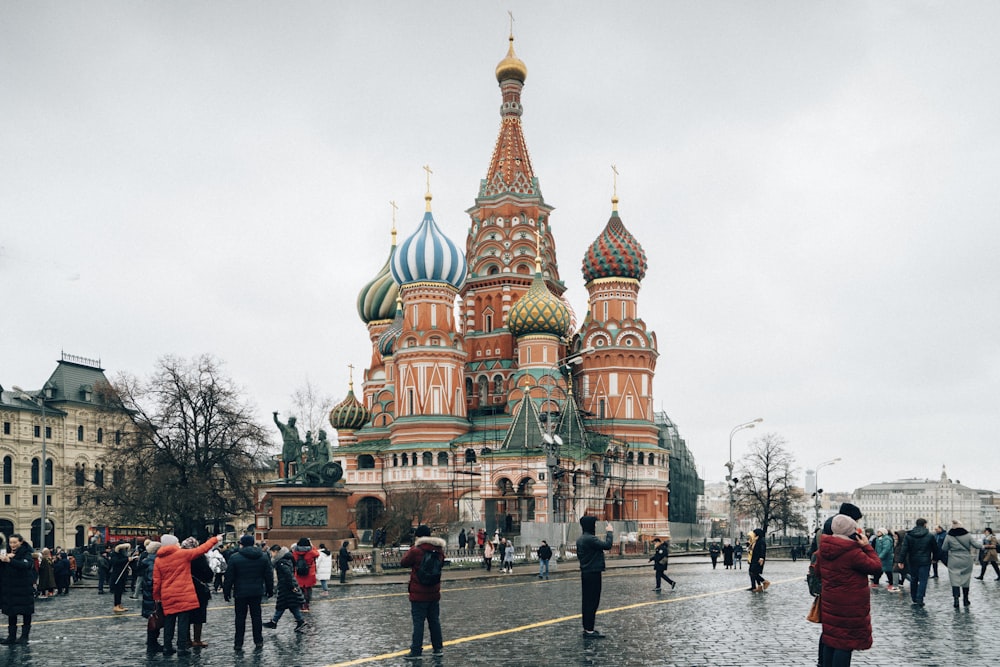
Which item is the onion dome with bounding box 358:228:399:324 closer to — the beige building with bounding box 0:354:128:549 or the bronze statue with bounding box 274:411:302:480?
the beige building with bounding box 0:354:128:549

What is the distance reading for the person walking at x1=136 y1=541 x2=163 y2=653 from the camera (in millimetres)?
12578

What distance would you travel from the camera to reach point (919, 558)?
17172 mm

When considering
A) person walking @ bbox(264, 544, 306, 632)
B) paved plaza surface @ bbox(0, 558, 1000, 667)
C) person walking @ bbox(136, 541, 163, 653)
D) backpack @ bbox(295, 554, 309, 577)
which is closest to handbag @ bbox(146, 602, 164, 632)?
person walking @ bbox(136, 541, 163, 653)

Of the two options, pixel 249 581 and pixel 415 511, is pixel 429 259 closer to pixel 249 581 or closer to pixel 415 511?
pixel 415 511

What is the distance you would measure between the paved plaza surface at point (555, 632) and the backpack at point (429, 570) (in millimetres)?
878

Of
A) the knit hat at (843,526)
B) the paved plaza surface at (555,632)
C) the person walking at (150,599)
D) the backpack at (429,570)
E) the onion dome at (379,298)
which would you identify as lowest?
the paved plaza surface at (555,632)

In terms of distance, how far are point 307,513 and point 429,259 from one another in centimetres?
3255

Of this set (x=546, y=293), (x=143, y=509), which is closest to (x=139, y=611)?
(x=143, y=509)

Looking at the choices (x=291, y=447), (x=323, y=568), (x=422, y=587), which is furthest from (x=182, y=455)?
(x=422, y=587)

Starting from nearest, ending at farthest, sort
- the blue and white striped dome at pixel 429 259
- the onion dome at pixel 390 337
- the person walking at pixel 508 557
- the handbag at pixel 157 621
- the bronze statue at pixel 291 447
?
1. the handbag at pixel 157 621
2. the person walking at pixel 508 557
3. the bronze statue at pixel 291 447
4. the blue and white striped dome at pixel 429 259
5. the onion dome at pixel 390 337

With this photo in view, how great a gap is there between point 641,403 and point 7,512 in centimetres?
4033

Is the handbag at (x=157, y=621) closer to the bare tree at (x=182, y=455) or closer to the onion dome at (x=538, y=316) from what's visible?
the bare tree at (x=182, y=455)

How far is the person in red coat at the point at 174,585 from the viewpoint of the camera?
1218cm

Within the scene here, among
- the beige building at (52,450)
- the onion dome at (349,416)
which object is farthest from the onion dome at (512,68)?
the beige building at (52,450)
